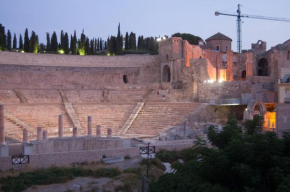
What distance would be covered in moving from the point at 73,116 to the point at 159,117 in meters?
8.04

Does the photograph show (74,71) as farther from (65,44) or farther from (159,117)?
(159,117)

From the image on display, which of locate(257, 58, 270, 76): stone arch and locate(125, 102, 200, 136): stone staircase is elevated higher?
locate(257, 58, 270, 76): stone arch

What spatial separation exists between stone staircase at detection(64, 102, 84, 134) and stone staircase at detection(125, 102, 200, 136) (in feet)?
14.1

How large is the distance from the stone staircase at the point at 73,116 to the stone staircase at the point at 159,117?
4285mm

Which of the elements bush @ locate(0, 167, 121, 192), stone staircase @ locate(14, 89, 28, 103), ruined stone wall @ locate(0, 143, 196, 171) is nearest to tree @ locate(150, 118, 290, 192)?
bush @ locate(0, 167, 121, 192)

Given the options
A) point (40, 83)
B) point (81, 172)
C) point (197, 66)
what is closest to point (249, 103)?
point (197, 66)

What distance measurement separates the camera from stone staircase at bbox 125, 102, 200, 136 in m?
28.8

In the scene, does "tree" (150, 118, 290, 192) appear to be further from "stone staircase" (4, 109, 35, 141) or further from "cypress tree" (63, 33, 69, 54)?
"cypress tree" (63, 33, 69, 54)

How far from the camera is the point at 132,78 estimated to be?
1738 inches

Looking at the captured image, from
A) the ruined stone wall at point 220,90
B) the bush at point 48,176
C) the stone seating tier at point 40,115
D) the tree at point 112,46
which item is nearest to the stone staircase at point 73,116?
the stone seating tier at point 40,115

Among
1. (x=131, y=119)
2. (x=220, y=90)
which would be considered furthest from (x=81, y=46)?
(x=220, y=90)

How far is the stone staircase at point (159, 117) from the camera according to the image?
28.8 metres

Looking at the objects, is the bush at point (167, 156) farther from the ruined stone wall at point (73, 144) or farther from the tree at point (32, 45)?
the tree at point (32, 45)

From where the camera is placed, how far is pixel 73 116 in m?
31.2
